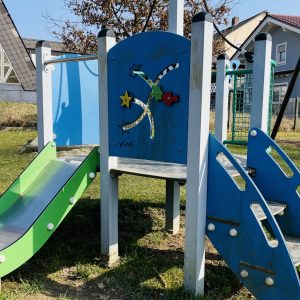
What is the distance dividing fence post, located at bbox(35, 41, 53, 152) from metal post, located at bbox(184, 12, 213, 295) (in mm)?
1732

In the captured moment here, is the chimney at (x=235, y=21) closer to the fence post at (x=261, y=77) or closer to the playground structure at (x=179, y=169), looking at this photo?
the fence post at (x=261, y=77)

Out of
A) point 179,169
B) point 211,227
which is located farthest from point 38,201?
point 211,227

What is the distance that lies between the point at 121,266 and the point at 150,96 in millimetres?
1438

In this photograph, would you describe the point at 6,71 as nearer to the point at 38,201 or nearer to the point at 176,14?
the point at 176,14

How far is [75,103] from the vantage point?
4.34 meters

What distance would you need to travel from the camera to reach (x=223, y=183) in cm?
279

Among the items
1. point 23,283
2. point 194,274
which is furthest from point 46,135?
point 194,274

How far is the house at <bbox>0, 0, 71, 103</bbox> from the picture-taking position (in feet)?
78.0

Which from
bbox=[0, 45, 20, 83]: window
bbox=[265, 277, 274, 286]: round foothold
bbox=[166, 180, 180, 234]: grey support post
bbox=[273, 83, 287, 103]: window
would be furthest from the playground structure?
bbox=[0, 45, 20, 83]: window

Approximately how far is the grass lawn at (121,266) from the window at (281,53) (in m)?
21.8

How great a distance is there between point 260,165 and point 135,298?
143 cm

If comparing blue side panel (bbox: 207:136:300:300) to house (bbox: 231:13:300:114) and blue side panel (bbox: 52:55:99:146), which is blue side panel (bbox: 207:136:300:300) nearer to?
blue side panel (bbox: 52:55:99:146)

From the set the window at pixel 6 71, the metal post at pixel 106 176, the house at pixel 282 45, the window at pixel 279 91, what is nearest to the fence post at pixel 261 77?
the metal post at pixel 106 176

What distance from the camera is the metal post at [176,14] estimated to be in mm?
3969
